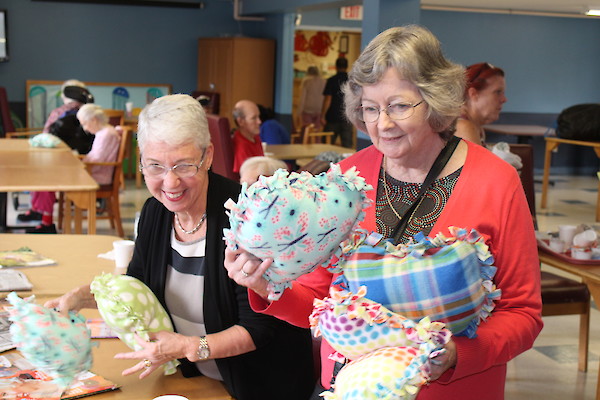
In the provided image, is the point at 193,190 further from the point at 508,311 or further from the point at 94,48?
the point at 94,48

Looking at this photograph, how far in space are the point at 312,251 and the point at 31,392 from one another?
0.78 m

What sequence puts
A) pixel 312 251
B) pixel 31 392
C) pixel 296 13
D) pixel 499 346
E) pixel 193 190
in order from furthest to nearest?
pixel 296 13
pixel 193 190
pixel 31 392
pixel 499 346
pixel 312 251

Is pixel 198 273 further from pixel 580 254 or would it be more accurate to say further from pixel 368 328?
pixel 580 254

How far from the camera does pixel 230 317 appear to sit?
1884 millimetres

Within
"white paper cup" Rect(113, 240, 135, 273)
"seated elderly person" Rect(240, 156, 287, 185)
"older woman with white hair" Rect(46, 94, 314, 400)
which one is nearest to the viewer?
"older woman with white hair" Rect(46, 94, 314, 400)

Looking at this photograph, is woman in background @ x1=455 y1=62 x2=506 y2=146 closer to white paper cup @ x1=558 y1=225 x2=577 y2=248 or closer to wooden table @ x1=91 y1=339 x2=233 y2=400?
white paper cup @ x1=558 y1=225 x2=577 y2=248

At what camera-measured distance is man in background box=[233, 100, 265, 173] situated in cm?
575

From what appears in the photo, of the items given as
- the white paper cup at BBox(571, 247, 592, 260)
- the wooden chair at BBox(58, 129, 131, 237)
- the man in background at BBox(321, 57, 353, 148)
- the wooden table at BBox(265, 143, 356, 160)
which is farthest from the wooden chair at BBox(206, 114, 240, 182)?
the man in background at BBox(321, 57, 353, 148)

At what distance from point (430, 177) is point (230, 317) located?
658mm

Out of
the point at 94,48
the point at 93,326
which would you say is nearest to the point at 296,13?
the point at 94,48

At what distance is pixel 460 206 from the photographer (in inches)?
58.1

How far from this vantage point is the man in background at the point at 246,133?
5.75m

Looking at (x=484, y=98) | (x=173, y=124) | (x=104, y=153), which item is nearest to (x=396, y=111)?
(x=173, y=124)

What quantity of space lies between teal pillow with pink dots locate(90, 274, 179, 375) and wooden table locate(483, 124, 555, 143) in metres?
9.31
